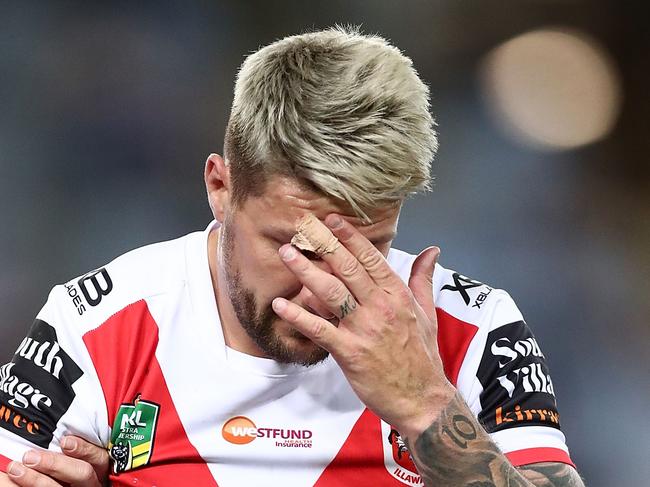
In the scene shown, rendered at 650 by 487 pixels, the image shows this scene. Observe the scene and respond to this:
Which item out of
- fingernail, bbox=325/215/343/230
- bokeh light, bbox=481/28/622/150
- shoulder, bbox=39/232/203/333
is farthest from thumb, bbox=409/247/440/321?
bokeh light, bbox=481/28/622/150

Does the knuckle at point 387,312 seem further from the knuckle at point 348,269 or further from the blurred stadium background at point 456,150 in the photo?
the blurred stadium background at point 456,150

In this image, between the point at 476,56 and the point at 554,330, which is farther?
the point at 476,56

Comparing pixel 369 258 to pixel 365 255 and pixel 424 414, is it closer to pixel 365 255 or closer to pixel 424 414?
pixel 365 255

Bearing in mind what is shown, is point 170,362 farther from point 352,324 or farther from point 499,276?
point 499,276

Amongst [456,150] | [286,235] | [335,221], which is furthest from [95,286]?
[456,150]

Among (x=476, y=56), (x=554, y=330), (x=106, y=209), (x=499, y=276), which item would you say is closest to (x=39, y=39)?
(x=106, y=209)

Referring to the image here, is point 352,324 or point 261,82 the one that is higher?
point 261,82

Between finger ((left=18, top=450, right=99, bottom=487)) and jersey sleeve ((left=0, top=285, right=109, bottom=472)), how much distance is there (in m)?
0.04

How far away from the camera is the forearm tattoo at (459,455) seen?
53.5 inches

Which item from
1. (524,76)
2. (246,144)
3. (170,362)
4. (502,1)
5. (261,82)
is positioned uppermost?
(502,1)

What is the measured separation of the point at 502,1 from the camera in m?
4.28

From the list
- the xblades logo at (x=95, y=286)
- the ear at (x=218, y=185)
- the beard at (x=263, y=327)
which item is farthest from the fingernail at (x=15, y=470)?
the ear at (x=218, y=185)

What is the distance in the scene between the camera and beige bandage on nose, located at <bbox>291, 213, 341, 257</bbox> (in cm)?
131

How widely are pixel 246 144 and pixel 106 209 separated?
2436 mm
